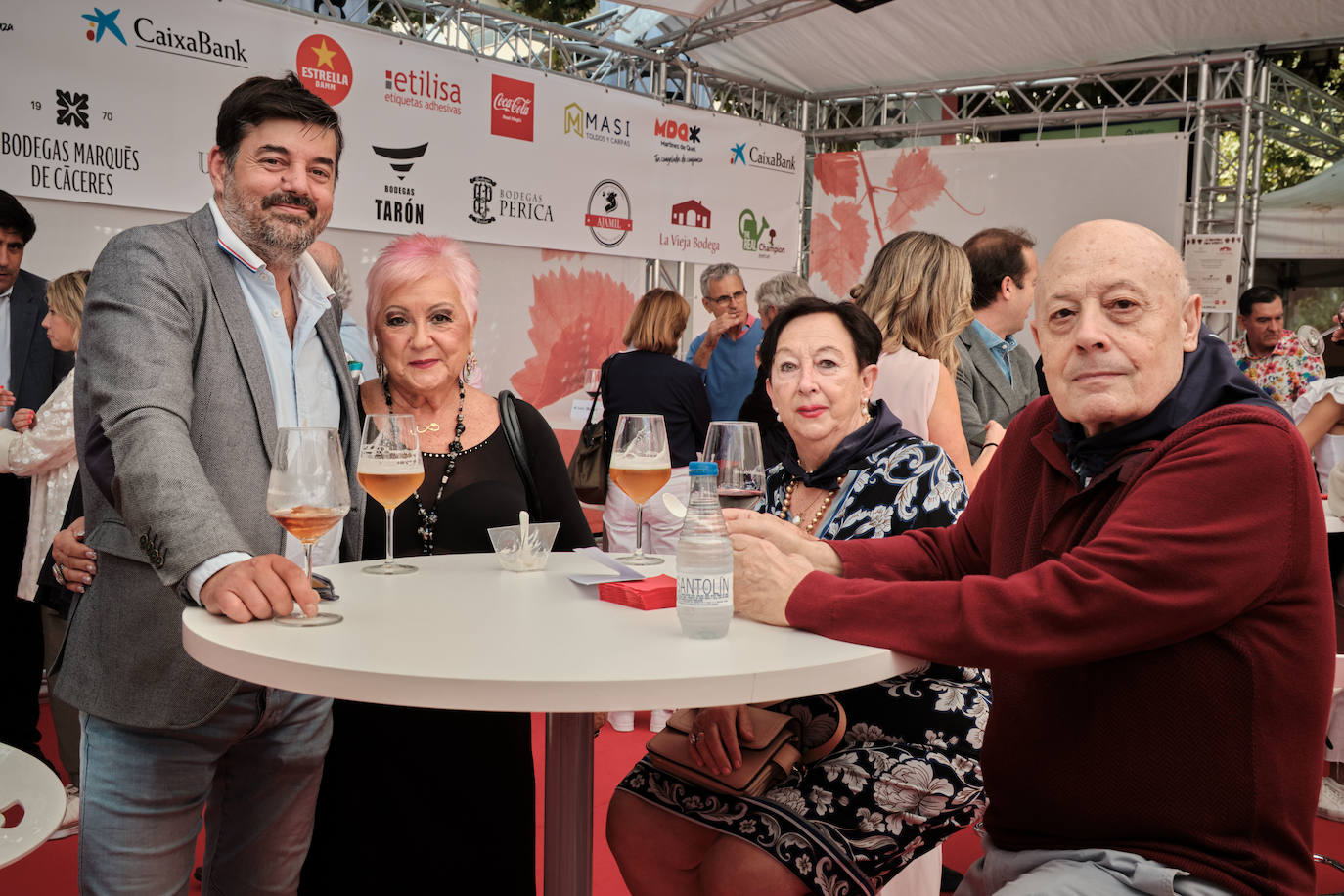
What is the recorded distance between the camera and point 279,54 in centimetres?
555

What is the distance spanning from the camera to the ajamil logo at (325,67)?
5.66 m

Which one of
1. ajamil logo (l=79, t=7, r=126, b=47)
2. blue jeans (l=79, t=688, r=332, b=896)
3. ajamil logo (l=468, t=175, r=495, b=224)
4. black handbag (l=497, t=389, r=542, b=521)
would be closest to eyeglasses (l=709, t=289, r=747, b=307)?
ajamil logo (l=468, t=175, r=495, b=224)

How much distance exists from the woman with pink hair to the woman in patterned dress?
35cm

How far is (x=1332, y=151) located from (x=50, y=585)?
10.4m

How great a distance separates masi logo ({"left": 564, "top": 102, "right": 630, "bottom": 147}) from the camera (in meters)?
7.02

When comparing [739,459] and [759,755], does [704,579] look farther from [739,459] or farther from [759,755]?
[759,755]

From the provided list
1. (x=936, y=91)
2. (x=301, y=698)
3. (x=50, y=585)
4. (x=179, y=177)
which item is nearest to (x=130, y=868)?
(x=301, y=698)

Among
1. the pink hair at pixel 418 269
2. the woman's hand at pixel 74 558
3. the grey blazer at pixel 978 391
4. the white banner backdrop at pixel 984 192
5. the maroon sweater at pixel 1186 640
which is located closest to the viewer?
the maroon sweater at pixel 1186 640

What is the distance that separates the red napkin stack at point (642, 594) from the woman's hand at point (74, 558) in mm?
1512

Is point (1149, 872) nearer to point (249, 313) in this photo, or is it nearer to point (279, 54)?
point (249, 313)

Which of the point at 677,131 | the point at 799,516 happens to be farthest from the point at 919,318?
the point at 677,131

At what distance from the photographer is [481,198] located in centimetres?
657

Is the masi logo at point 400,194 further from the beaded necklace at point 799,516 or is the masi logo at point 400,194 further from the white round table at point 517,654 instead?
the white round table at point 517,654

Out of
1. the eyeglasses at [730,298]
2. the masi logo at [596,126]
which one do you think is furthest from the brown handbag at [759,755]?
the masi logo at [596,126]
